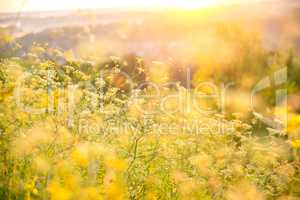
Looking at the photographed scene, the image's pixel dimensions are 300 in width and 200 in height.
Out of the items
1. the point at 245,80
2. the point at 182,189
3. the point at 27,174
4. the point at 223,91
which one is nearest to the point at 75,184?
the point at 27,174

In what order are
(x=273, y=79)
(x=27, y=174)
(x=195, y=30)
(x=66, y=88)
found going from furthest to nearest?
(x=195, y=30) → (x=273, y=79) → (x=66, y=88) → (x=27, y=174)

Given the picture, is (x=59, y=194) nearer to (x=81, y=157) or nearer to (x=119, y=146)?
(x=81, y=157)

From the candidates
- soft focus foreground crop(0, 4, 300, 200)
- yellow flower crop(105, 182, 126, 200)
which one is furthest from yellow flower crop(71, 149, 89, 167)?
yellow flower crop(105, 182, 126, 200)

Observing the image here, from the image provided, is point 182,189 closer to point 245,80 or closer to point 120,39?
point 245,80

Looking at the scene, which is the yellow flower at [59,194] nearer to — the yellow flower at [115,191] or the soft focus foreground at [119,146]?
the soft focus foreground at [119,146]

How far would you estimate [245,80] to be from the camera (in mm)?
7148

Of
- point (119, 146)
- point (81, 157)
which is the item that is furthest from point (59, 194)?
point (119, 146)

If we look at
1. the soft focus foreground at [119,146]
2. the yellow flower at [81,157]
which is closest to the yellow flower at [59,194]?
the soft focus foreground at [119,146]

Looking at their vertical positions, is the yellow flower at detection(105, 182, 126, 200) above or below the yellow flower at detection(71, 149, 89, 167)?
below

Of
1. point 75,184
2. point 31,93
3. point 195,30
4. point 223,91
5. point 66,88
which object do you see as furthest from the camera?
point 195,30

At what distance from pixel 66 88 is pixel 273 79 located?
12.6 feet

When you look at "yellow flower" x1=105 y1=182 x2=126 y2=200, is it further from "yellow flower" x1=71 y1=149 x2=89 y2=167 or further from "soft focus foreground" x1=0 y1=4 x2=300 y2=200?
"yellow flower" x1=71 y1=149 x2=89 y2=167

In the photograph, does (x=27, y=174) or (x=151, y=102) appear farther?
(x=151, y=102)

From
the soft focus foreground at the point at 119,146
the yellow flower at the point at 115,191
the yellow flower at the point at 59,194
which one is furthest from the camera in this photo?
the soft focus foreground at the point at 119,146
